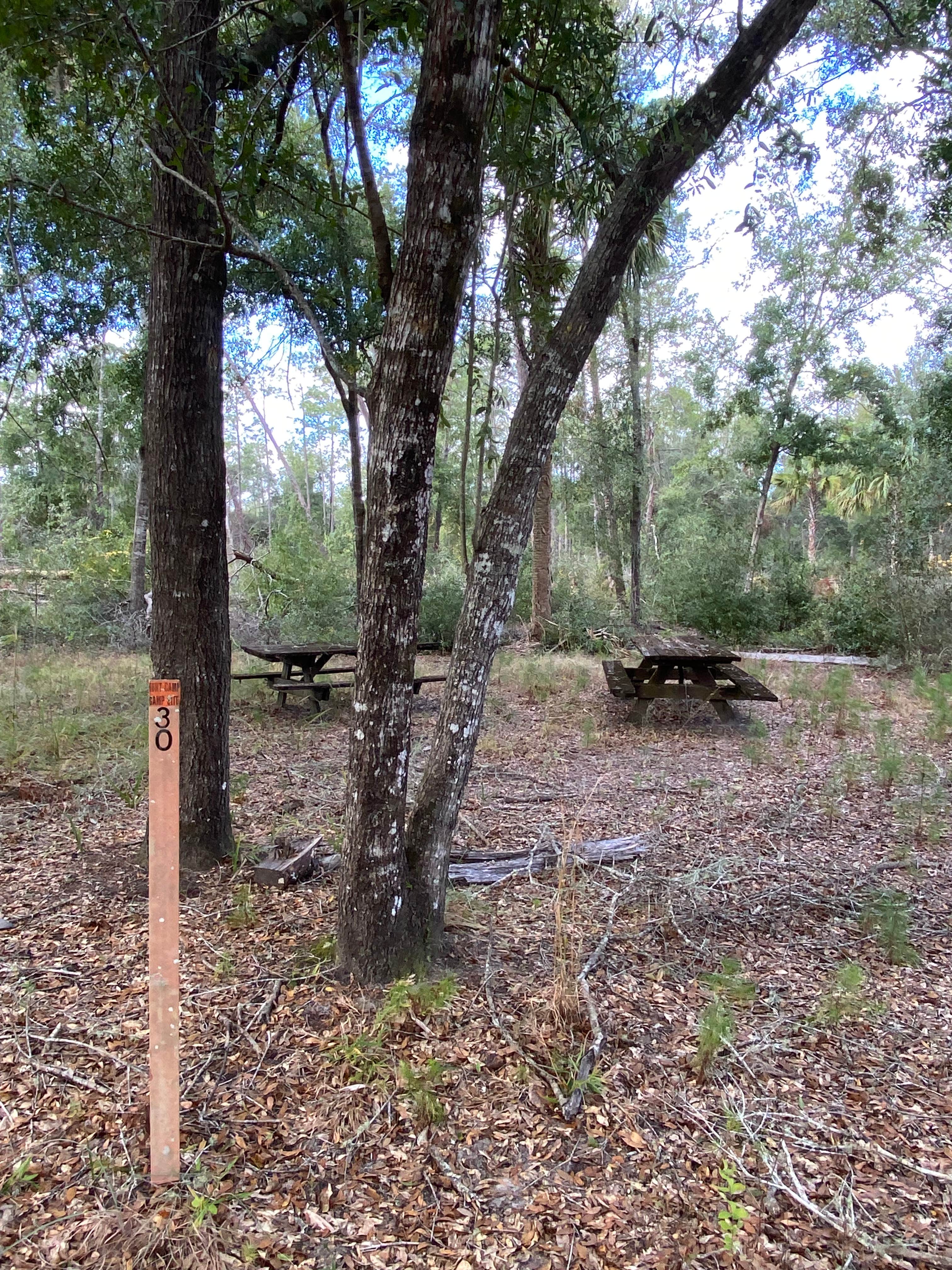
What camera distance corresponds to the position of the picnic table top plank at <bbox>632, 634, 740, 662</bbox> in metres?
A: 7.20

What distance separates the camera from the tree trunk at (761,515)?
15.0 metres

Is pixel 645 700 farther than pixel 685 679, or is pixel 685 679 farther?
pixel 685 679

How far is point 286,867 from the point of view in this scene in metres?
3.64

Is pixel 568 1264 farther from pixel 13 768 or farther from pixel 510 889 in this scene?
pixel 13 768

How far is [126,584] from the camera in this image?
41.5ft

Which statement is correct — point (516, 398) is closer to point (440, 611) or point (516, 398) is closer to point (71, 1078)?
point (440, 611)

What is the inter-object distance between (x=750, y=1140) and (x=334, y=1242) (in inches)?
47.3

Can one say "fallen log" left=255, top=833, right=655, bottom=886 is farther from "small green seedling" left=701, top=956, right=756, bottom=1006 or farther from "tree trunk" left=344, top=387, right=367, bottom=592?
"tree trunk" left=344, top=387, right=367, bottom=592

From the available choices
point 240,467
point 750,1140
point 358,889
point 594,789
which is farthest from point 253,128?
point 240,467

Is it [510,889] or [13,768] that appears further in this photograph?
[13,768]

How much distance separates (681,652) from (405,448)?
5393mm

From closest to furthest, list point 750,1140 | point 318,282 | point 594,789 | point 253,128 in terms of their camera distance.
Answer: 1. point 750,1140
2. point 253,128
3. point 594,789
4. point 318,282

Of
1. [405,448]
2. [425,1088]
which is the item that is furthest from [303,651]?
[425,1088]

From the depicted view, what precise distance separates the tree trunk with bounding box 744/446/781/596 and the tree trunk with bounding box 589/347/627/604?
263 centimetres
